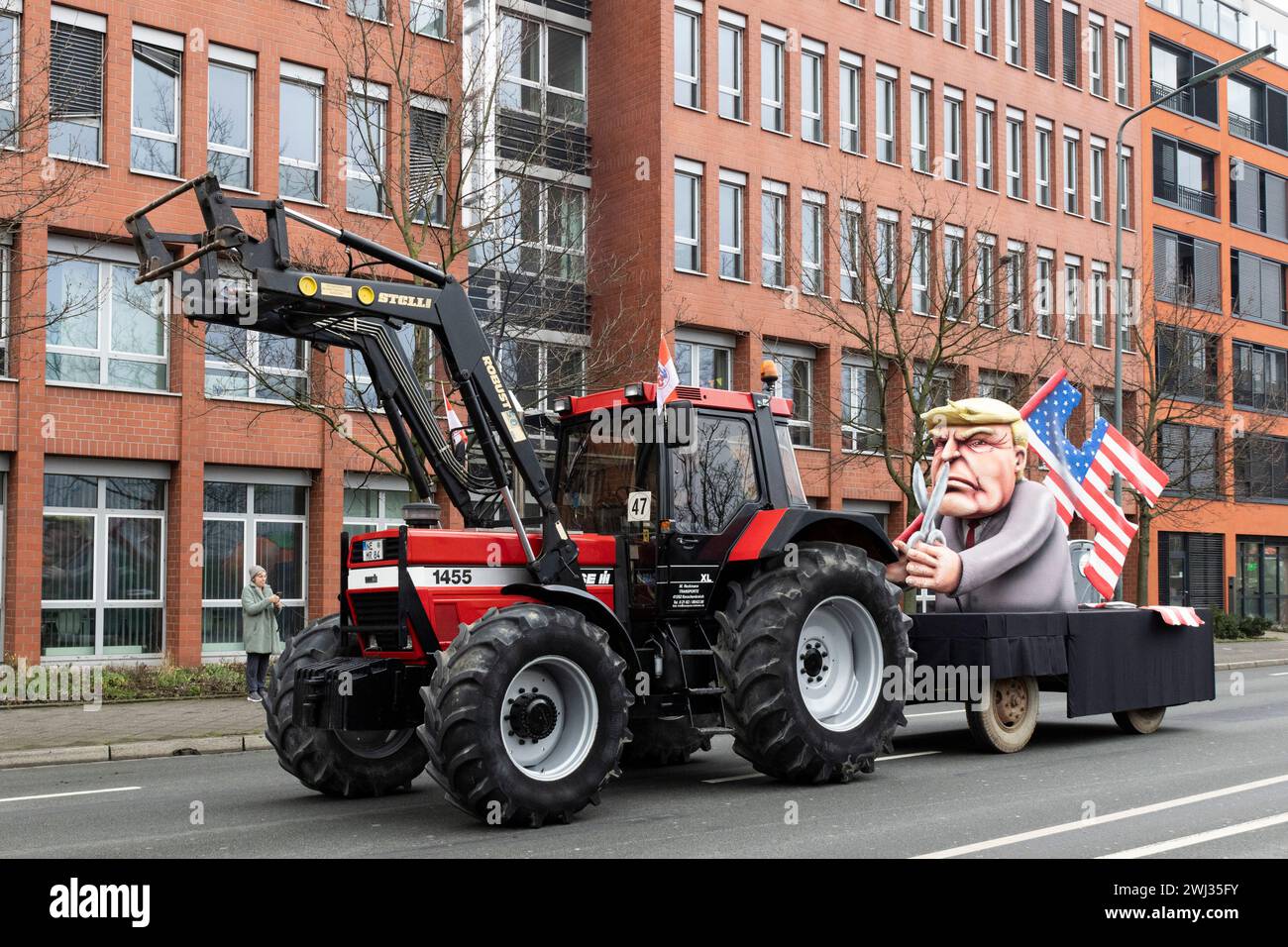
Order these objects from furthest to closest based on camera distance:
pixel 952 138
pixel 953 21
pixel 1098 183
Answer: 1. pixel 1098 183
2. pixel 953 21
3. pixel 952 138

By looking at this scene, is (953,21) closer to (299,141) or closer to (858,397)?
(858,397)

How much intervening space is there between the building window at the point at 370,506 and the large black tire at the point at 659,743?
616 inches

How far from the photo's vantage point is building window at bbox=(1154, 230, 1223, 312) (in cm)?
4712

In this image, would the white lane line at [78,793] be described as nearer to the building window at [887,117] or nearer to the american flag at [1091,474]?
the american flag at [1091,474]

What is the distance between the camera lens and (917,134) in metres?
38.1

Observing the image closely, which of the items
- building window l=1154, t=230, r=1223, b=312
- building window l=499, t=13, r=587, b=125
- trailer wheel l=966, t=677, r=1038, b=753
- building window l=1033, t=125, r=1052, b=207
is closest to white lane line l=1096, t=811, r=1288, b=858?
trailer wheel l=966, t=677, r=1038, b=753

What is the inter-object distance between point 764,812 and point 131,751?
8.02 meters

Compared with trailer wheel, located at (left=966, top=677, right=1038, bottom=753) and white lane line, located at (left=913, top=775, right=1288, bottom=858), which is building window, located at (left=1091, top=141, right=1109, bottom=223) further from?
white lane line, located at (left=913, top=775, right=1288, bottom=858)

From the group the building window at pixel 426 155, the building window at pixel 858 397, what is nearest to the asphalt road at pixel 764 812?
the building window at pixel 426 155

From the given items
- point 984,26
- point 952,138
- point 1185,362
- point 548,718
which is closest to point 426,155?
point 548,718

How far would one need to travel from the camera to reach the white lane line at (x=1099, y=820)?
7917 millimetres

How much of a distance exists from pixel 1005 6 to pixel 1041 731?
31.1 metres

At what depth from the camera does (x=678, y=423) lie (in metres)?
10.5

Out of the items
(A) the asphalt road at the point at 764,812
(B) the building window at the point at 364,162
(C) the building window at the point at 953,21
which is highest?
(C) the building window at the point at 953,21
